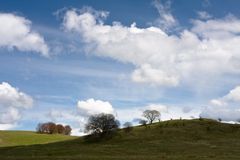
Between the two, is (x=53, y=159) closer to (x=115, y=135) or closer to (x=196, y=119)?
(x=115, y=135)

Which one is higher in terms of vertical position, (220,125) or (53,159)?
(220,125)

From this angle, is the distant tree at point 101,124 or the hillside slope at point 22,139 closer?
the distant tree at point 101,124

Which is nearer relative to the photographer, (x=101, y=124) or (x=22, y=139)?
(x=101, y=124)

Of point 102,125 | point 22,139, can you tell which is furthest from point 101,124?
point 22,139

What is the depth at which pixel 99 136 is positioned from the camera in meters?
113

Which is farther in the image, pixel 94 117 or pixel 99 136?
pixel 94 117

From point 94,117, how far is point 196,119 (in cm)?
3231

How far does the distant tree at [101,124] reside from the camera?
11669cm

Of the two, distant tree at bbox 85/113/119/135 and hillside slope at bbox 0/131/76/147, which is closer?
distant tree at bbox 85/113/119/135

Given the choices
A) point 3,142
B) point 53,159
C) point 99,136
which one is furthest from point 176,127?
point 53,159

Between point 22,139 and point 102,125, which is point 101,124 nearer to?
point 102,125

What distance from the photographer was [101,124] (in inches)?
4641

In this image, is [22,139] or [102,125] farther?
[22,139]

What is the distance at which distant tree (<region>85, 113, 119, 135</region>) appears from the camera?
11669 cm
